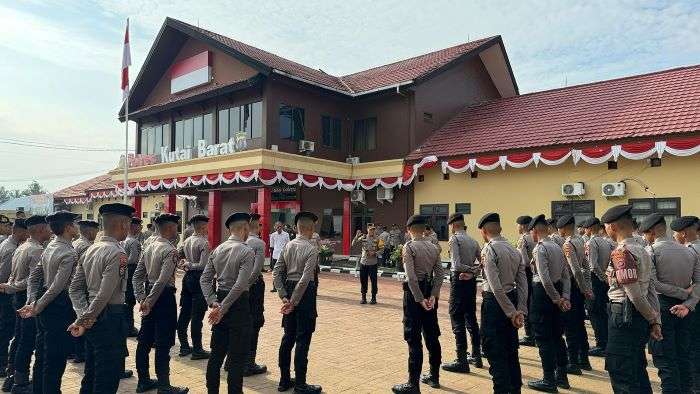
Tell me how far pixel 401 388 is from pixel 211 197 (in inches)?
615

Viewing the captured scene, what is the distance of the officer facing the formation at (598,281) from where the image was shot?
24.1ft

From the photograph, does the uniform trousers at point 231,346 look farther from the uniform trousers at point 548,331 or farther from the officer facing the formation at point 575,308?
the officer facing the formation at point 575,308

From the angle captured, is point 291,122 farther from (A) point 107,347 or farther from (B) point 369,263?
(A) point 107,347

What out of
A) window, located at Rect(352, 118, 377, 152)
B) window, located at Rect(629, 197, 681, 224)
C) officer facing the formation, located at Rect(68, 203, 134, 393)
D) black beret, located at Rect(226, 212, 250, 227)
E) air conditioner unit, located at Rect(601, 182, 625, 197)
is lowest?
officer facing the formation, located at Rect(68, 203, 134, 393)

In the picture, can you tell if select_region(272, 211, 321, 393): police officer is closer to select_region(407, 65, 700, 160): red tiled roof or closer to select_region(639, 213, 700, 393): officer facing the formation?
select_region(639, 213, 700, 393): officer facing the formation

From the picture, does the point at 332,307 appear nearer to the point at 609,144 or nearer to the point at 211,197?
the point at 609,144

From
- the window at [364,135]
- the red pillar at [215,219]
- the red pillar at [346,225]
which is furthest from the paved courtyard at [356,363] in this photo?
the window at [364,135]

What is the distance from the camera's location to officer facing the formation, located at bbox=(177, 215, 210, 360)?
6.82 metres

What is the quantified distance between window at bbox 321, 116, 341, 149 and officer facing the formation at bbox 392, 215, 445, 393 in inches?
601

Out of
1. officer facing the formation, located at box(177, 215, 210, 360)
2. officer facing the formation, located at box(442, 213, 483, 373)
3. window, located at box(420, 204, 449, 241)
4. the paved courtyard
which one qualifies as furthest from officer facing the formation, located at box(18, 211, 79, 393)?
window, located at box(420, 204, 449, 241)

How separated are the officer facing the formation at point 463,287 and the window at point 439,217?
10.9 metres

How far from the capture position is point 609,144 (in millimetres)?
14078

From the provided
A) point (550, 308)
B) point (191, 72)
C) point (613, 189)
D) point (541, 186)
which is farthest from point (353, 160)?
point (550, 308)

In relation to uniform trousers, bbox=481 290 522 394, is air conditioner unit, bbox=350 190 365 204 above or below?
above
